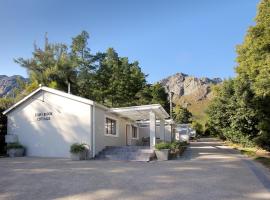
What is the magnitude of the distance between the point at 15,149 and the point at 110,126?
6720 millimetres

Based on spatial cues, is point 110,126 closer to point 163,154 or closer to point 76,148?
point 76,148

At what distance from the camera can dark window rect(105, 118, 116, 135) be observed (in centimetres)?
2222

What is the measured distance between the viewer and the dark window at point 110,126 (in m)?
Answer: 22.2

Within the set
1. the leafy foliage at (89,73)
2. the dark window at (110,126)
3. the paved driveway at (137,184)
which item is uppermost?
the leafy foliage at (89,73)

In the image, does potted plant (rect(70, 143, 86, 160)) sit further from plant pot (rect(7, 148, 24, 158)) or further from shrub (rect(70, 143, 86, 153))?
plant pot (rect(7, 148, 24, 158))

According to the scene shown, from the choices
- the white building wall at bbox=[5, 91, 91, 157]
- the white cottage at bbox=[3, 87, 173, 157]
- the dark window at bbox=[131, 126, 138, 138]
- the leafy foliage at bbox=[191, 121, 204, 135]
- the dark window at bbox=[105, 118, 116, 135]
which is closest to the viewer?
the white cottage at bbox=[3, 87, 173, 157]

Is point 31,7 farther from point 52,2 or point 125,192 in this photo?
point 125,192

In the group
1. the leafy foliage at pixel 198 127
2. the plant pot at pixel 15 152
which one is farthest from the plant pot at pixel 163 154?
the leafy foliage at pixel 198 127

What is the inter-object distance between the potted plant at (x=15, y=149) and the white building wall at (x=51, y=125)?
0.53 metres

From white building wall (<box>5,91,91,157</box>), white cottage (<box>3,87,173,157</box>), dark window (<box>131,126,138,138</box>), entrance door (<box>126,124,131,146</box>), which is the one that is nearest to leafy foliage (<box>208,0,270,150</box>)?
white cottage (<box>3,87,173,157</box>)

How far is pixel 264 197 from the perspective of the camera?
7625mm

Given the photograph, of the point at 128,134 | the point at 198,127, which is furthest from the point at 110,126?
the point at 198,127

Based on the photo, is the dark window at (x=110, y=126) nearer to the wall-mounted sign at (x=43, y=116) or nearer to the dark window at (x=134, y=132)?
the wall-mounted sign at (x=43, y=116)

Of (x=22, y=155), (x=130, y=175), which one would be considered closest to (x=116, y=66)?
(x=22, y=155)
